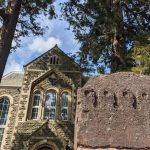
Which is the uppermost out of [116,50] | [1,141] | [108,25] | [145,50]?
[108,25]

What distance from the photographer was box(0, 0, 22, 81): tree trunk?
442 inches

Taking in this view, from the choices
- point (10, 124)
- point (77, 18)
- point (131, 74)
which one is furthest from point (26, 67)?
point (131, 74)

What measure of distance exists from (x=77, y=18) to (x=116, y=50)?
4310 millimetres

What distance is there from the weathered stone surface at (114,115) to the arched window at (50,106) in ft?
62.6

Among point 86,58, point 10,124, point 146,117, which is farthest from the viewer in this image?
point 10,124

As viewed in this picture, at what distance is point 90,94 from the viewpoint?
9.38 ft

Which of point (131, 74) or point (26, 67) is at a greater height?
point (26, 67)

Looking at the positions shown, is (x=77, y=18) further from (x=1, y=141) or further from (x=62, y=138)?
(x=1, y=141)

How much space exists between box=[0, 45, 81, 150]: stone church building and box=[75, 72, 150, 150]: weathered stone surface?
17519mm

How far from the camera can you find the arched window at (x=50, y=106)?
21.9 meters

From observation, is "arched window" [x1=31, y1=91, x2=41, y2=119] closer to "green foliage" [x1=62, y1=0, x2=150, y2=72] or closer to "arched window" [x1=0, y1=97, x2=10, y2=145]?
"arched window" [x1=0, y1=97, x2=10, y2=145]

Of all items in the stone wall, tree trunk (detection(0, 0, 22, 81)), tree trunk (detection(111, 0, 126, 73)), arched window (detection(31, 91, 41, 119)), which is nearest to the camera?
tree trunk (detection(0, 0, 22, 81))

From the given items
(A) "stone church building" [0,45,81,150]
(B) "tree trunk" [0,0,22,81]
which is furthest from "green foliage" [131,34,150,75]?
(A) "stone church building" [0,45,81,150]

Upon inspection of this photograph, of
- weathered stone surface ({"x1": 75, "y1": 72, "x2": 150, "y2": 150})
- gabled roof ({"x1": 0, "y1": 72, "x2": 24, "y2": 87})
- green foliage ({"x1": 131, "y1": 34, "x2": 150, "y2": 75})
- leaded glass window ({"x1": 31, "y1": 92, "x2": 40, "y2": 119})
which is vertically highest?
gabled roof ({"x1": 0, "y1": 72, "x2": 24, "y2": 87})
